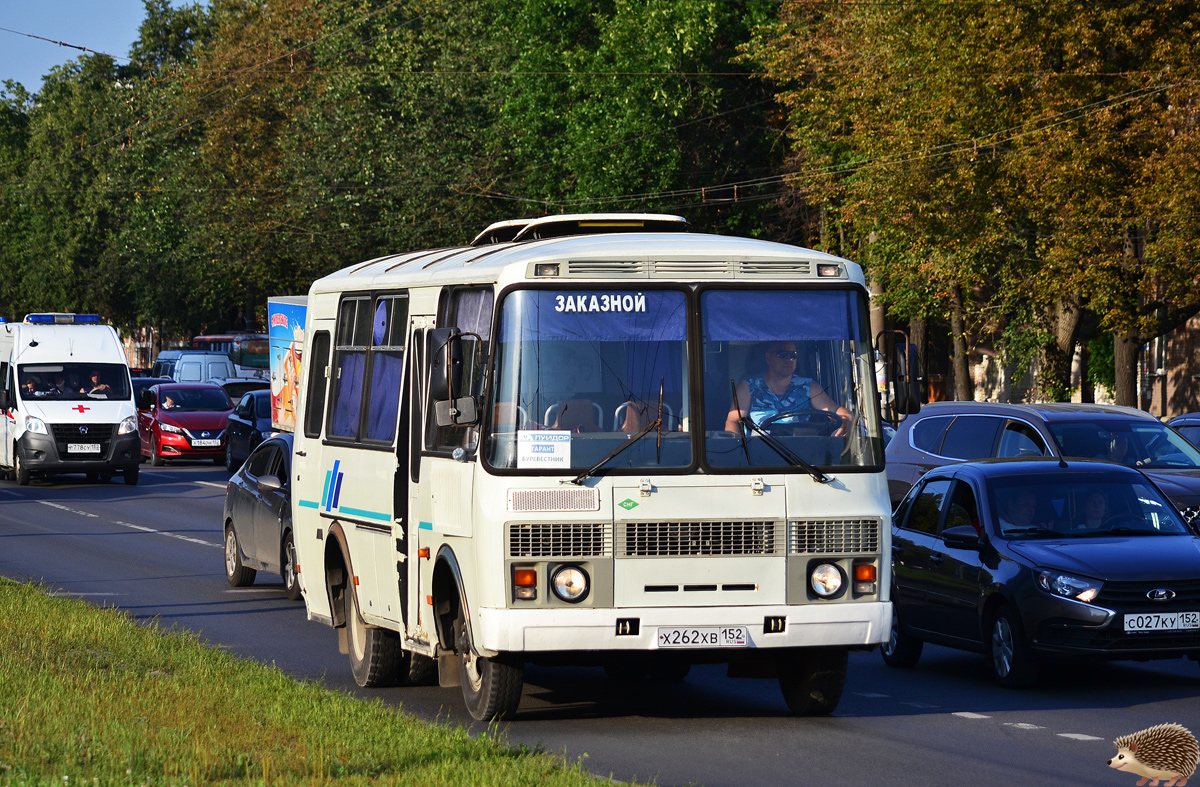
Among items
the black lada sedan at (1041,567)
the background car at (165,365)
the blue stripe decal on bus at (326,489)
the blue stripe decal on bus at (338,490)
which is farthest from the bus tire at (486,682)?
the background car at (165,365)

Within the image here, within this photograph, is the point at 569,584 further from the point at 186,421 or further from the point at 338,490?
the point at 186,421

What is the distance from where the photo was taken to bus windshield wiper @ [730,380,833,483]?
9.21 meters

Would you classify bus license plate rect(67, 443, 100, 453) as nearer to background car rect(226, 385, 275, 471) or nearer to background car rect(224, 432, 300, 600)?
background car rect(226, 385, 275, 471)

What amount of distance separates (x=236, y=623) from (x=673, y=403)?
6.67m

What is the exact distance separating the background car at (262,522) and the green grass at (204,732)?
4378mm

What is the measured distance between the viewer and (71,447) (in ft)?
108

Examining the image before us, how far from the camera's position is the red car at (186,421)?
4119 centimetres

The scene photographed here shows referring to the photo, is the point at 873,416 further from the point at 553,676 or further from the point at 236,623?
the point at 236,623

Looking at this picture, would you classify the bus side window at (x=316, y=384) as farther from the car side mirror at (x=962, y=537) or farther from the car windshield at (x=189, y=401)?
the car windshield at (x=189, y=401)

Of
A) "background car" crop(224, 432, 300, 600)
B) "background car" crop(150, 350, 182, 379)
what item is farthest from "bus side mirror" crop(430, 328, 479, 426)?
"background car" crop(150, 350, 182, 379)

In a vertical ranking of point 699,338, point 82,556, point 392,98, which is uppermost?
point 392,98

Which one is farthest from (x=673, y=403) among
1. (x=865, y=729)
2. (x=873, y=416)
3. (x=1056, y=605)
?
(x=1056, y=605)

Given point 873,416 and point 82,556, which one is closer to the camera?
point 873,416

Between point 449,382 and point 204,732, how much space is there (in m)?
2.09
